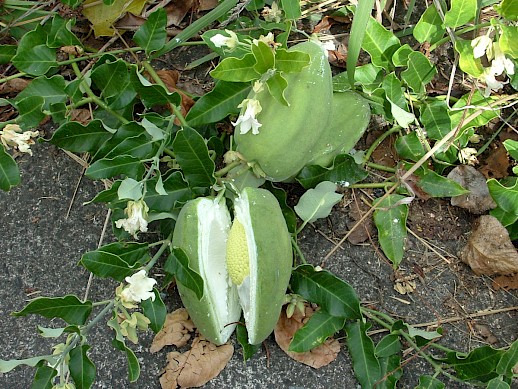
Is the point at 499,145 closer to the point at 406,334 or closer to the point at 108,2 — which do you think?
the point at 406,334

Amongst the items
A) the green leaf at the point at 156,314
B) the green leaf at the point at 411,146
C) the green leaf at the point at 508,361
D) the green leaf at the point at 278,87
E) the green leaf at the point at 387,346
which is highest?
the green leaf at the point at 278,87

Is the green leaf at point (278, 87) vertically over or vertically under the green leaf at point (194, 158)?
over

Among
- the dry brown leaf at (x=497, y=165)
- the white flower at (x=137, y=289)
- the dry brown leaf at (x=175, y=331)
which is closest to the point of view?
the white flower at (x=137, y=289)

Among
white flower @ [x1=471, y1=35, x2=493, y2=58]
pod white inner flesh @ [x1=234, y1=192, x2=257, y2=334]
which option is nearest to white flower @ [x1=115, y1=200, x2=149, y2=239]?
pod white inner flesh @ [x1=234, y1=192, x2=257, y2=334]

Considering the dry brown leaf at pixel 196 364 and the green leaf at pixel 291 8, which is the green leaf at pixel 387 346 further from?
the green leaf at pixel 291 8

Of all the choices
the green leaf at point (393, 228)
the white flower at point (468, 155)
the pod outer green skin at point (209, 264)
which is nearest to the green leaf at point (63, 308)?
the pod outer green skin at point (209, 264)

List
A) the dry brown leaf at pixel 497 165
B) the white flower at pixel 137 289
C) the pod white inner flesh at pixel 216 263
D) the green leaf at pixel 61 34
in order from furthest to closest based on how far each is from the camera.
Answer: the dry brown leaf at pixel 497 165 → the green leaf at pixel 61 34 → the pod white inner flesh at pixel 216 263 → the white flower at pixel 137 289

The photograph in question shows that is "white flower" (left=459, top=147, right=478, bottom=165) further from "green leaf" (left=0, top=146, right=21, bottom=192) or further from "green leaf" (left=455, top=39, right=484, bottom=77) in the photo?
"green leaf" (left=0, top=146, right=21, bottom=192)

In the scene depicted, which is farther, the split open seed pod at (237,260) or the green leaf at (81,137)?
the green leaf at (81,137)

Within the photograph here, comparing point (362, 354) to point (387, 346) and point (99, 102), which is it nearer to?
point (387, 346)
